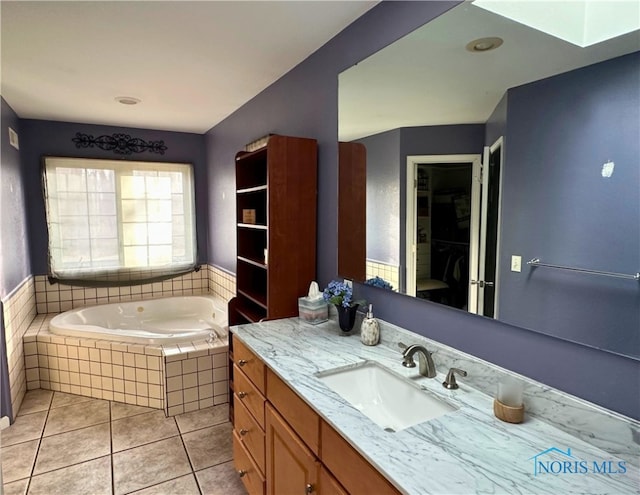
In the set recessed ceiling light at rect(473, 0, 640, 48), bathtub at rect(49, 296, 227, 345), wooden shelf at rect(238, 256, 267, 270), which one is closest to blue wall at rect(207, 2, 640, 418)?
recessed ceiling light at rect(473, 0, 640, 48)

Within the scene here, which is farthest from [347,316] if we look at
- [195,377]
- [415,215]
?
[195,377]

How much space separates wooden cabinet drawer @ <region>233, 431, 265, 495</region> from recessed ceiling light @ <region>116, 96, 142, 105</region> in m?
2.70

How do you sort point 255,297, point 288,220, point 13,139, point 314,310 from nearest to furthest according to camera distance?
1. point 314,310
2. point 288,220
3. point 255,297
4. point 13,139

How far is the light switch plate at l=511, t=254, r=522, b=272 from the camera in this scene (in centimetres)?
126

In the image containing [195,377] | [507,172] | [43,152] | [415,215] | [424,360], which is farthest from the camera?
[43,152]

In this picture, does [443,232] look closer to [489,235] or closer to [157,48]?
[489,235]

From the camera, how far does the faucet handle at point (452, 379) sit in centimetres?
135

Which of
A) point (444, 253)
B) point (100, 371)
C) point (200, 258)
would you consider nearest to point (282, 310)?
point (444, 253)

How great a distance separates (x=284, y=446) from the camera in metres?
1.47

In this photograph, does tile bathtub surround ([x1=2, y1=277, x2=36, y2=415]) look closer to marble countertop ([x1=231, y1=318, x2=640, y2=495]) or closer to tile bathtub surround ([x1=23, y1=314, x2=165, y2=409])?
tile bathtub surround ([x1=23, y1=314, x2=165, y2=409])

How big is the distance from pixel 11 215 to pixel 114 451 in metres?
2.13

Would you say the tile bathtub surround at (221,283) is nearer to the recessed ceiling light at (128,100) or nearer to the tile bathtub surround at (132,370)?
the tile bathtub surround at (132,370)

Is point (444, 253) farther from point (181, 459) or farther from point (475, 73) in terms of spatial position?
point (181, 459)

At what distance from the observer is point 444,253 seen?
61.6 inches
